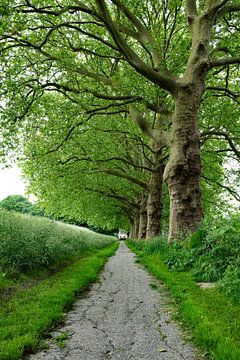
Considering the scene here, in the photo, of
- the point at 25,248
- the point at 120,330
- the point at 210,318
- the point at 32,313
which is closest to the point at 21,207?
the point at 25,248

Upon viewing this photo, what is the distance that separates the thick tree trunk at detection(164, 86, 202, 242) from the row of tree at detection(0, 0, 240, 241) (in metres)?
0.03

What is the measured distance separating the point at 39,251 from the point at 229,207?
20.3 m

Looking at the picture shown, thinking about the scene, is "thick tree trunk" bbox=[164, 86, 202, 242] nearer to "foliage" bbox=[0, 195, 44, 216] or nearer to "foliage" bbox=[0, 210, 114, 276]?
"foliage" bbox=[0, 210, 114, 276]

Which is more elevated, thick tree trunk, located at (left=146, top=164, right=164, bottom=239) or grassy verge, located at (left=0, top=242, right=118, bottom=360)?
thick tree trunk, located at (left=146, top=164, right=164, bottom=239)

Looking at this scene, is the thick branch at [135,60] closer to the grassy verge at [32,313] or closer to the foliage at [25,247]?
the foliage at [25,247]

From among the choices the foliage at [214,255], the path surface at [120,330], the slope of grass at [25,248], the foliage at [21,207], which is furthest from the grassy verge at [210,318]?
the foliage at [21,207]

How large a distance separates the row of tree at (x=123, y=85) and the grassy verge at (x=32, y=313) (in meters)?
5.10

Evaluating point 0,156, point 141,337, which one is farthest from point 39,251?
point 0,156

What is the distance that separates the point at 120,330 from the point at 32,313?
4.41 ft

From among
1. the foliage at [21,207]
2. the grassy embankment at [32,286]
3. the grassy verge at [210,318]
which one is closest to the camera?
the grassy verge at [210,318]

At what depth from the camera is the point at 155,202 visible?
20.7m

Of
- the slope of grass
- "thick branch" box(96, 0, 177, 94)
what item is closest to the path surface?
the slope of grass

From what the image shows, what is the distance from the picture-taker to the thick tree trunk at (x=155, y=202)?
20406mm

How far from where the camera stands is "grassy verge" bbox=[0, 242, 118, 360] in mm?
3885
